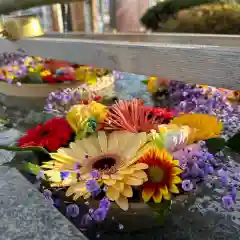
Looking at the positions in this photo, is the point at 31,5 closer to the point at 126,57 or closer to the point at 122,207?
the point at 126,57

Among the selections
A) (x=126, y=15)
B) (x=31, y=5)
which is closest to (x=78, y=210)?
(x=31, y=5)

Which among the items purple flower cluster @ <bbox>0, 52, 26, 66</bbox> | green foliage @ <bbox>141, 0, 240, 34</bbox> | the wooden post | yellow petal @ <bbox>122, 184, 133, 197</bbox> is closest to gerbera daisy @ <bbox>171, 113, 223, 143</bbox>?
yellow petal @ <bbox>122, 184, 133, 197</bbox>

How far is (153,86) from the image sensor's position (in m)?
0.77

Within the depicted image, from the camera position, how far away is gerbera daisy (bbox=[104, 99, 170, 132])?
459mm

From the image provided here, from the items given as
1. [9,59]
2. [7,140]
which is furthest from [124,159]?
[9,59]

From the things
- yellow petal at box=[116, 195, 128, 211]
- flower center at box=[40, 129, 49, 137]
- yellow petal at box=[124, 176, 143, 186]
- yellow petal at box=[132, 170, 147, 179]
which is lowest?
yellow petal at box=[116, 195, 128, 211]

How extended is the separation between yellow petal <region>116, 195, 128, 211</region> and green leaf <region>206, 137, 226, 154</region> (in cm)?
12

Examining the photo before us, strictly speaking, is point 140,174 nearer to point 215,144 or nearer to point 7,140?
point 215,144

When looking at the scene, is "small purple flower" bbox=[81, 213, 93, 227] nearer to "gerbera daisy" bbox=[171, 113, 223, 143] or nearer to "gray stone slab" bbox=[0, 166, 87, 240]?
"gray stone slab" bbox=[0, 166, 87, 240]

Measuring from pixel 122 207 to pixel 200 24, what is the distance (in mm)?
643

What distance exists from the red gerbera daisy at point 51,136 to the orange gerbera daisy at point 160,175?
0.13 metres

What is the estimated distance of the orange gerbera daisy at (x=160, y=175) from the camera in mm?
356

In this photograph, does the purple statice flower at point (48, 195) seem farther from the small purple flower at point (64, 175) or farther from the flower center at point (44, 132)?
the flower center at point (44, 132)

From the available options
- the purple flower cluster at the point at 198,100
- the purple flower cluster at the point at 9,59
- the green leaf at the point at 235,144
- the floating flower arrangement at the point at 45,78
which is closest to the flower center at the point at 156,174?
the green leaf at the point at 235,144
